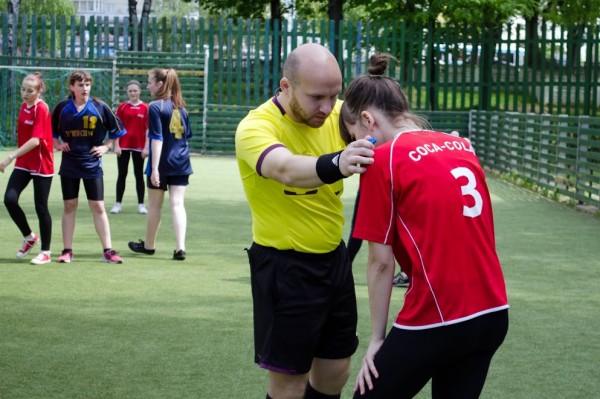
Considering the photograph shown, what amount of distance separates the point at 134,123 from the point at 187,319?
26.2 ft

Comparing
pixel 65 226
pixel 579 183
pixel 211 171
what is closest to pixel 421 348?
pixel 65 226

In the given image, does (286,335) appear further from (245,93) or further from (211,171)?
(245,93)

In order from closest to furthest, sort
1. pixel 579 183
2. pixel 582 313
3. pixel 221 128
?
pixel 582 313 → pixel 579 183 → pixel 221 128

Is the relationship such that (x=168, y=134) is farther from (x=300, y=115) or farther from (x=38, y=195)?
(x=300, y=115)

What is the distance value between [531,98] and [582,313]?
23.0 meters

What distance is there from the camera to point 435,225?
3727mm

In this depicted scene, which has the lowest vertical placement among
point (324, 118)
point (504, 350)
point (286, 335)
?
point (504, 350)

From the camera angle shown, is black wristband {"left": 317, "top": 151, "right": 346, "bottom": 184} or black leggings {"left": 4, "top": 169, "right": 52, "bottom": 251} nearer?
black wristband {"left": 317, "top": 151, "right": 346, "bottom": 184}

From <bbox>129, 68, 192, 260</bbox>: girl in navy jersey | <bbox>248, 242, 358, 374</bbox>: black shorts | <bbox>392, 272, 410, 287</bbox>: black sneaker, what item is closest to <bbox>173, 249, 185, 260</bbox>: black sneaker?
<bbox>129, 68, 192, 260</bbox>: girl in navy jersey

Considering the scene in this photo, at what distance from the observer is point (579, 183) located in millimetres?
18125

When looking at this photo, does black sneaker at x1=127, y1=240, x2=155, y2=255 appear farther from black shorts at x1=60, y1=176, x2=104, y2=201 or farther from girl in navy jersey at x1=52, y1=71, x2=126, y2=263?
black shorts at x1=60, y1=176, x2=104, y2=201

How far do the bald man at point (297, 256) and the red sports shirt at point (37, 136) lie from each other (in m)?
6.46

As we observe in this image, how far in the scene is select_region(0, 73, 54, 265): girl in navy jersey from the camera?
10852mm

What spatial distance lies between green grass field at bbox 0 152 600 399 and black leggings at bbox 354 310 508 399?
8.68 feet
